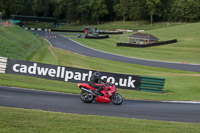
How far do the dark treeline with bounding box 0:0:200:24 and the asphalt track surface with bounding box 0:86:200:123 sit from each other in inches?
3950

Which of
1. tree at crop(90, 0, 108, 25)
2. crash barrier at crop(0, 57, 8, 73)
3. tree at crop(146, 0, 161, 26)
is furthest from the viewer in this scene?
tree at crop(90, 0, 108, 25)

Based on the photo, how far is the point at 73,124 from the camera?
10023 mm

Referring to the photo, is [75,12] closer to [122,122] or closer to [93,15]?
[93,15]

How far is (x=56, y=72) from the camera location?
21844mm

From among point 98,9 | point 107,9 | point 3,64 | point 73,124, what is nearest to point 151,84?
point 73,124

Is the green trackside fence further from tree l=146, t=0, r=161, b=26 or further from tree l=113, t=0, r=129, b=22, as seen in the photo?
tree l=113, t=0, r=129, b=22

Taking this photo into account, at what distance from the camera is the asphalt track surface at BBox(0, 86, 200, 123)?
12.9 metres

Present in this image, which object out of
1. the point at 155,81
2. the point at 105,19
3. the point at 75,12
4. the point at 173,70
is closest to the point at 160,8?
the point at 105,19

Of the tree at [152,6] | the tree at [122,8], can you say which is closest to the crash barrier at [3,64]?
the tree at [152,6]

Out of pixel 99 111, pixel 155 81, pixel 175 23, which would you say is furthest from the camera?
pixel 175 23

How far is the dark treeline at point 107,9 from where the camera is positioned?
359ft

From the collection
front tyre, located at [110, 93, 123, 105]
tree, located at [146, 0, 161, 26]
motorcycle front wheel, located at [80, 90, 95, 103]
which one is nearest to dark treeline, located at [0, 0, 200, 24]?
tree, located at [146, 0, 161, 26]

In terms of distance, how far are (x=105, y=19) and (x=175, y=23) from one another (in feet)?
126

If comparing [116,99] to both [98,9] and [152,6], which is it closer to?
[152,6]
